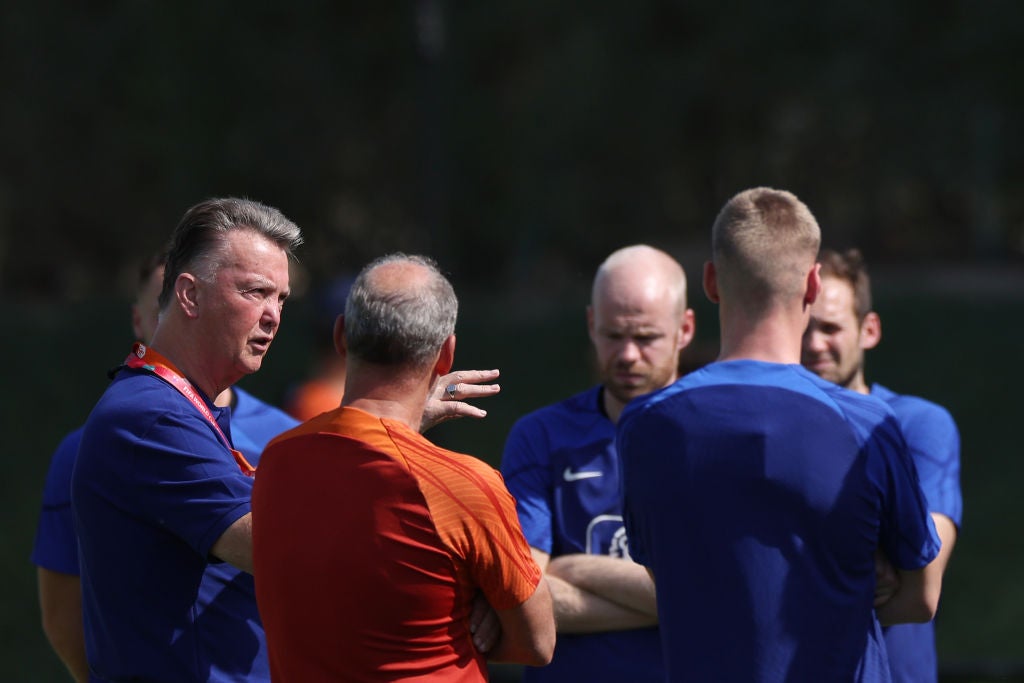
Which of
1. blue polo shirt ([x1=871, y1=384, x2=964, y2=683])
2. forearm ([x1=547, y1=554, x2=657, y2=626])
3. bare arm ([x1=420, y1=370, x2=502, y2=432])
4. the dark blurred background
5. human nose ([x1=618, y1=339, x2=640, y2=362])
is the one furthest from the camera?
the dark blurred background

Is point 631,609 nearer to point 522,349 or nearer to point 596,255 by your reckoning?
point 522,349

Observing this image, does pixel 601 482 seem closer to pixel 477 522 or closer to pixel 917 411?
pixel 917 411

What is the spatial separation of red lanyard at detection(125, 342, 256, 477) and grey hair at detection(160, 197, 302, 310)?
0.13 metres

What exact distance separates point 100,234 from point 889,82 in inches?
403

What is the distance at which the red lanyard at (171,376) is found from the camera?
2.78 meters

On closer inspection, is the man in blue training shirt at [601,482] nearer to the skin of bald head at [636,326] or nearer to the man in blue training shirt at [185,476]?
the skin of bald head at [636,326]

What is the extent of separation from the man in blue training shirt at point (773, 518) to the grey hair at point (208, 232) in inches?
39.4

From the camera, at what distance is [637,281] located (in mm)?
3768

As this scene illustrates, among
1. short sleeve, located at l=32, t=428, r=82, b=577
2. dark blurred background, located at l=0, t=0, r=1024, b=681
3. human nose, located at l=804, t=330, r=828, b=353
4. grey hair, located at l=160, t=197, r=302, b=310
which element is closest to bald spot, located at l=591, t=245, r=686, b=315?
human nose, located at l=804, t=330, r=828, b=353

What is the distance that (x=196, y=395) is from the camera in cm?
281

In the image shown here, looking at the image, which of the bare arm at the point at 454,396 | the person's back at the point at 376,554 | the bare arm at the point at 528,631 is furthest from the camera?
the bare arm at the point at 454,396

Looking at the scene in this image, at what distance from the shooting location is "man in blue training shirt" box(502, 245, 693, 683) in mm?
3385

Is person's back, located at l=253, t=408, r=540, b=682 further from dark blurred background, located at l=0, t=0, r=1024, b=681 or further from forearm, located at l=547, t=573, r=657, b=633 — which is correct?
dark blurred background, located at l=0, t=0, r=1024, b=681

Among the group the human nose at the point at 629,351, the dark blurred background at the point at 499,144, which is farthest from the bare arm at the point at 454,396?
the dark blurred background at the point at 499,144
